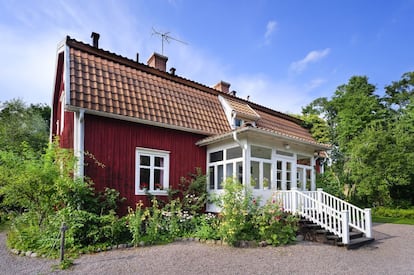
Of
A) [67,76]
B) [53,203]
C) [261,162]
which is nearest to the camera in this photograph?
[53,203]

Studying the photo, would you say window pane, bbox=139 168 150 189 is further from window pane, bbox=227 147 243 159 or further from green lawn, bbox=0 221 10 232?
green lawn, bbox=0 221 10 232

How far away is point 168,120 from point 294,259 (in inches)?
228

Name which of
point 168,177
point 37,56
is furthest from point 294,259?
point 37,56

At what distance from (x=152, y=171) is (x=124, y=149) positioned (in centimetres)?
121

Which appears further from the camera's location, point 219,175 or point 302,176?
point 302,176

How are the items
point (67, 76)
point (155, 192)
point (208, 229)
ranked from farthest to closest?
1. point (155, 192)
2. point (67, 76)
3. point (208, 229)

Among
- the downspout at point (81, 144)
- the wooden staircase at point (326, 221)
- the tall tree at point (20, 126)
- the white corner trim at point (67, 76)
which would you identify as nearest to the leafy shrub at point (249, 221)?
the wooden staircase at point (326, 221)

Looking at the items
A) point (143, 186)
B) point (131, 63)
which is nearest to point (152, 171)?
point (143, 186)

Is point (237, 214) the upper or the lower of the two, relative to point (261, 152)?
lower

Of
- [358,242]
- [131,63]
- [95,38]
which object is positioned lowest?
[358,242]

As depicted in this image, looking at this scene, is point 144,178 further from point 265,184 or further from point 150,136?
point 265,184

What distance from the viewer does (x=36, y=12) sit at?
7.66 m

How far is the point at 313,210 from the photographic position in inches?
323

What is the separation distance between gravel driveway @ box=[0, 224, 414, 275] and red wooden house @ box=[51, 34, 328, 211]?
7.77 feet
